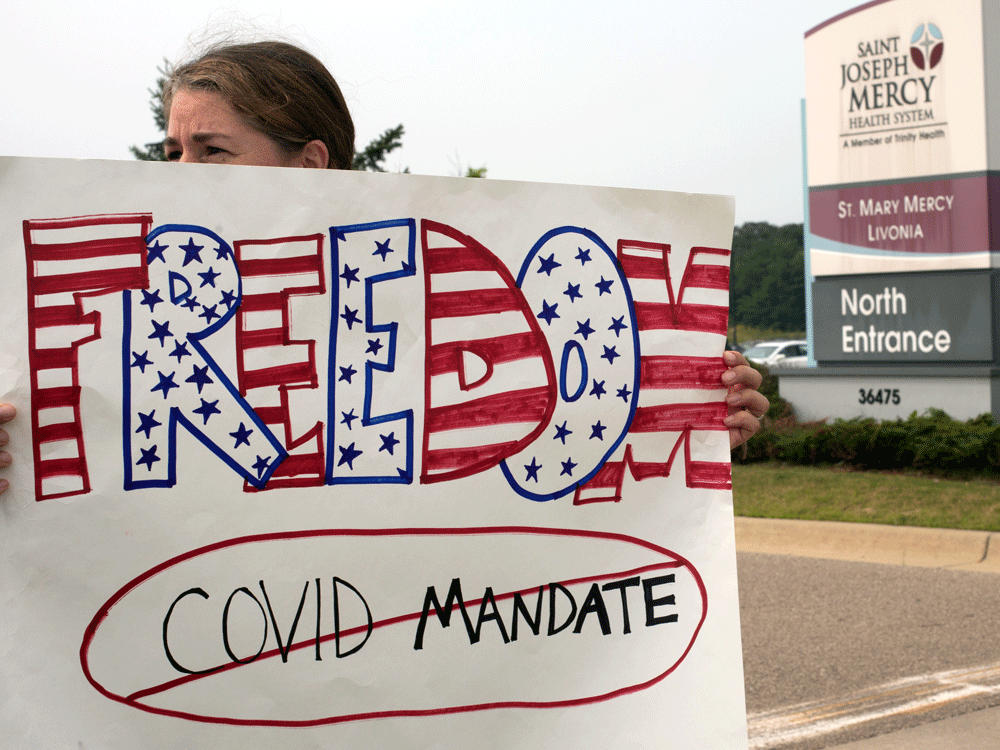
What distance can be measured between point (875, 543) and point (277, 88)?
669 centimetres

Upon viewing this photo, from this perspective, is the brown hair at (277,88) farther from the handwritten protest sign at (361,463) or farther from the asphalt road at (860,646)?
the asphalt road at (860,646)

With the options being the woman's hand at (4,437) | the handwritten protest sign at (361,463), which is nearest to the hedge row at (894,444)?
the handwritten protest sign at (361,463)

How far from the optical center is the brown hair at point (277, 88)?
72.6 inches

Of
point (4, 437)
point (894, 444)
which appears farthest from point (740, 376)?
point (894, 444)

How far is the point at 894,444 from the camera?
1024cm

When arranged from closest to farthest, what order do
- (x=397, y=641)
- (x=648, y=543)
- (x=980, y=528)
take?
(x=397, y=641) < (x=648, y=543) < (x=980, y=528)

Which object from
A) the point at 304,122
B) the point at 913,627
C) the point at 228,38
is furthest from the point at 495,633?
the point at 913,627

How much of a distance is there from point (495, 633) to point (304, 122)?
102 centimetres

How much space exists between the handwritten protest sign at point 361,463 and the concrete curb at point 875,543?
5815 mm

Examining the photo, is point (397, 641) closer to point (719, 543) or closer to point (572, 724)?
point (572, 724)

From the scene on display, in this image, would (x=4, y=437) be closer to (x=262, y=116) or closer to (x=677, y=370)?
(x=262, y=116)

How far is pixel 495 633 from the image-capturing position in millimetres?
1704

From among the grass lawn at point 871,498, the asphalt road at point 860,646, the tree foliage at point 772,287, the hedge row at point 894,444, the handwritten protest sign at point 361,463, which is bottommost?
the asphalt road at point 860,646

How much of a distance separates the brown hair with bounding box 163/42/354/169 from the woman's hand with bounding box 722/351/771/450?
2.92ft
